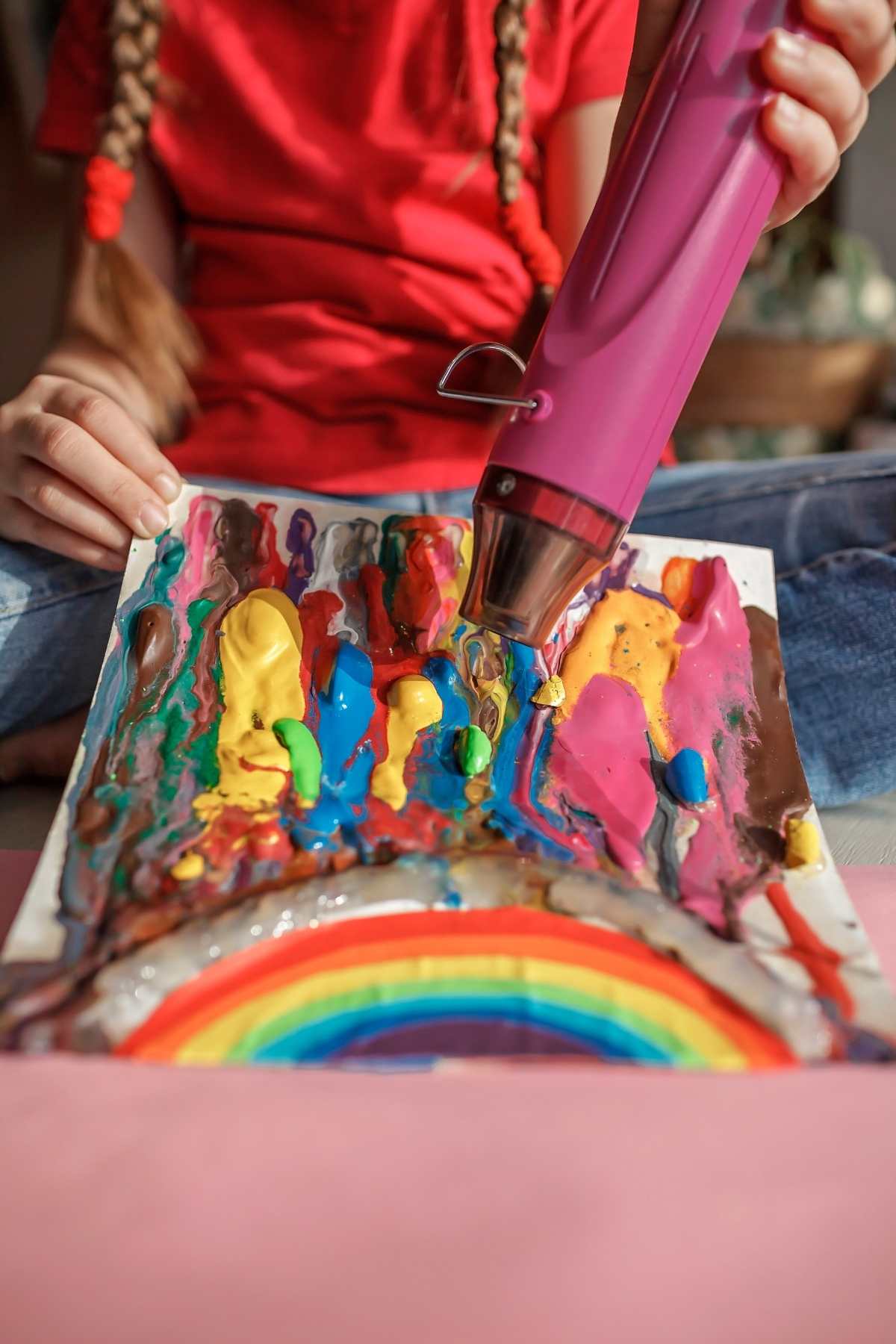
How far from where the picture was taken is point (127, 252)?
0.77m

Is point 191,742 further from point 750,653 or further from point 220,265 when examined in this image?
point 220,265

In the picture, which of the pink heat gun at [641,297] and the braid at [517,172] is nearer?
the pink heat gun at [641,297]

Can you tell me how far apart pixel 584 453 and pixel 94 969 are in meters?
0.27

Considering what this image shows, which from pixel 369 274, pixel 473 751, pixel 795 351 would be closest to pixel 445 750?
pixel 473 751

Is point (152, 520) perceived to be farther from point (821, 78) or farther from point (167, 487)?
point (821, 78)

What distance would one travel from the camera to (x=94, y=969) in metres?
0.38

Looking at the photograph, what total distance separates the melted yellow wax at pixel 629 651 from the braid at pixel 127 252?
1.23ft

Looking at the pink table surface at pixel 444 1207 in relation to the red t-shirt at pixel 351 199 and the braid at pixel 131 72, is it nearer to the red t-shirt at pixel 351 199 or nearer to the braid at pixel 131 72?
the red t-shirt at pixel 351 199

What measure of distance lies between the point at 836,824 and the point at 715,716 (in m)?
0.16

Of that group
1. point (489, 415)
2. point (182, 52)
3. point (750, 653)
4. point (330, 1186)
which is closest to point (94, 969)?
point (330, 1186)

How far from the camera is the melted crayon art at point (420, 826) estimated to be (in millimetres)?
373

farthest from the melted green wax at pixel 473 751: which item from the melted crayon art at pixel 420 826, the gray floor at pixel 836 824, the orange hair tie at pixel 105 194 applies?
the orange hair tie at pixel 105 194

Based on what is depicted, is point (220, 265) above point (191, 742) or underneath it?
above

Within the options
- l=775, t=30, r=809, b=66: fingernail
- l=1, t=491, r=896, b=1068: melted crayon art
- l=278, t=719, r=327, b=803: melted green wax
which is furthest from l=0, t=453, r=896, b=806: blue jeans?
l=775, t=30, r=809, b=66: fingernail
